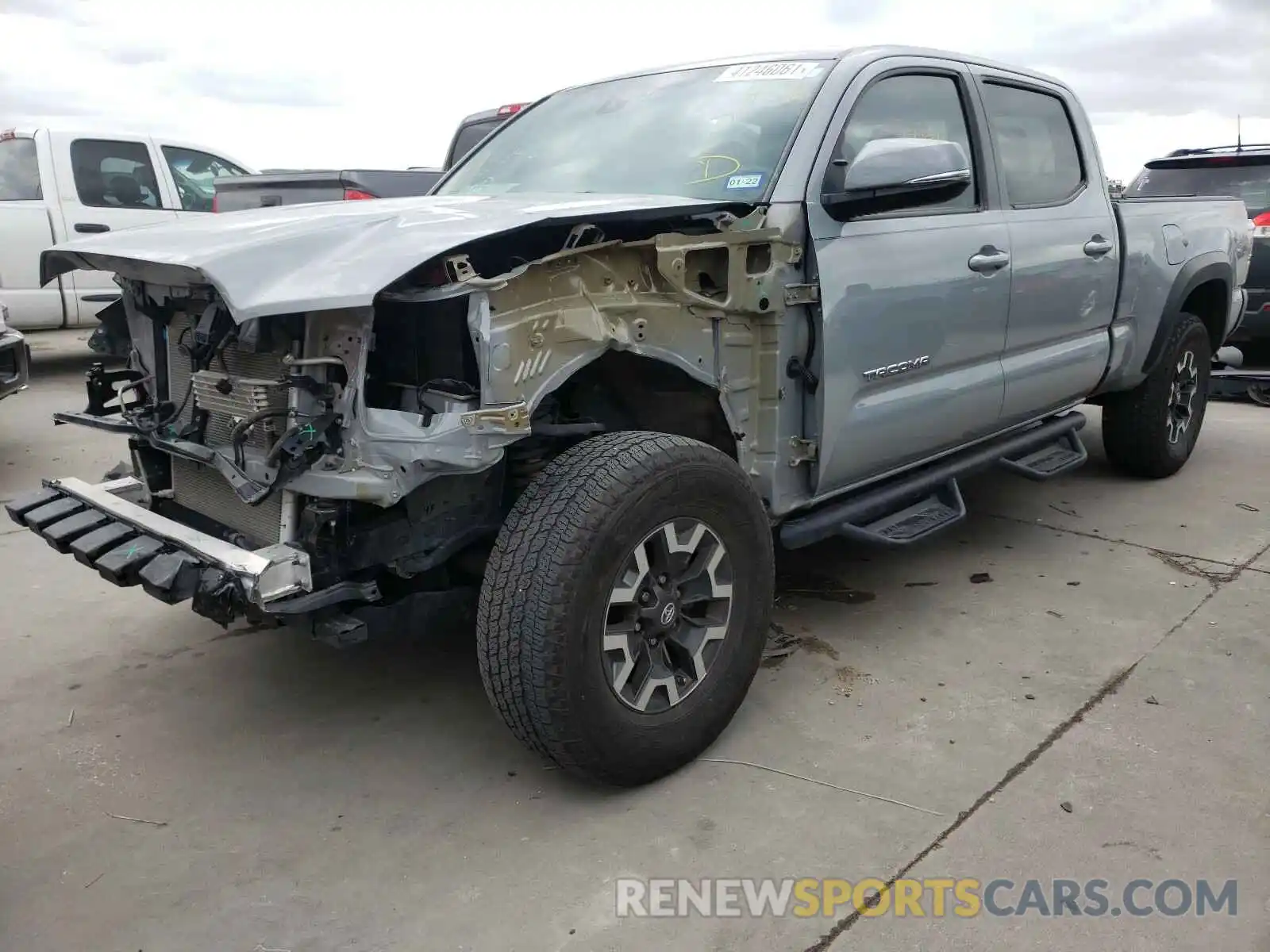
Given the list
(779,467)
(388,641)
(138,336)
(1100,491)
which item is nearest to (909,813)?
(779,467)

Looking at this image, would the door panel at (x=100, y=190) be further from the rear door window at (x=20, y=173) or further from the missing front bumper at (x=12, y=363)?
the missing front bumper at (x=12, y=363)

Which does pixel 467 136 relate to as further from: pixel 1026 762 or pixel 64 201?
pixel 1026 762

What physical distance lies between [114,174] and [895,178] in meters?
8.15

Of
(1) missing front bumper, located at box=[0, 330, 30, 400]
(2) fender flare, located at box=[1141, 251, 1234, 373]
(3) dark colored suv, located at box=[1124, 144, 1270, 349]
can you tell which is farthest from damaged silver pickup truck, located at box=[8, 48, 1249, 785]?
(3) dark colored suv, located at box=[1124, 144, 1270, 349]

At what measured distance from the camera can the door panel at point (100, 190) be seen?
8.66 meters

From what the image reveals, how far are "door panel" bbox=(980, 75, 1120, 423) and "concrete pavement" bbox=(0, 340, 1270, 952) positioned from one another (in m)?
0.89

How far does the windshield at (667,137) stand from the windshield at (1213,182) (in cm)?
549

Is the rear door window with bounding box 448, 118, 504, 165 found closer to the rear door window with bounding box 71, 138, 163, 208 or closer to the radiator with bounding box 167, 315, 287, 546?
the rear door window with bounding box 71, 138, 163, 208

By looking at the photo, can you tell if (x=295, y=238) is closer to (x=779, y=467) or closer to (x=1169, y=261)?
(x=779, y=467)

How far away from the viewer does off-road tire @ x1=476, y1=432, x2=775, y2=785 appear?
241 cm

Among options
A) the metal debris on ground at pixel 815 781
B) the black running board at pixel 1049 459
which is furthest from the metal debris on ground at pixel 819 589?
the metal debris on ground at pixel 815 781

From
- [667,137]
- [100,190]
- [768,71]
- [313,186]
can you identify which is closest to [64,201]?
[100,190]

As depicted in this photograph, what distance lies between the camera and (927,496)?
392 cm

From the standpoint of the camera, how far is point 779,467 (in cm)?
320
